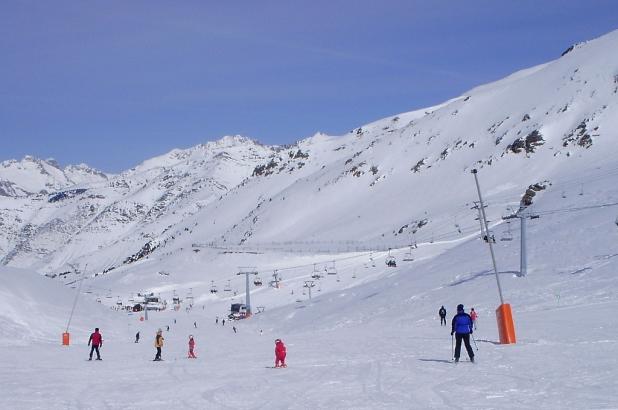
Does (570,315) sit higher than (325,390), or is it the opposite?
(570,315)

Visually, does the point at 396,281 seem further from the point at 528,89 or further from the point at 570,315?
the point at 528,89

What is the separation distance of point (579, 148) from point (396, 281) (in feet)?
305

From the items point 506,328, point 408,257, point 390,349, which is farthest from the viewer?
point 408,257

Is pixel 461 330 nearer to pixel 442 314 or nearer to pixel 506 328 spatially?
pixel 506 328

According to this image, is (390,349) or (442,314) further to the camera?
(442,314)

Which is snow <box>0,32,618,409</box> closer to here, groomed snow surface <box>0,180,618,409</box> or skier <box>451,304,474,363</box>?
groomed snow surface <box>0,180,618,409</box>

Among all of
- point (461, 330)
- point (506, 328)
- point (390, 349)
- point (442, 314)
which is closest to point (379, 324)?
point (442, 314)

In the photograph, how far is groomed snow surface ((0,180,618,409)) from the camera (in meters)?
15.2

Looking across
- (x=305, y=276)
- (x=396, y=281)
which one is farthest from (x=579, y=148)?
(x=396, y=281)

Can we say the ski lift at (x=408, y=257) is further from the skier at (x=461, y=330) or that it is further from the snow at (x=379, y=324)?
the skier at (x=461, y=330)

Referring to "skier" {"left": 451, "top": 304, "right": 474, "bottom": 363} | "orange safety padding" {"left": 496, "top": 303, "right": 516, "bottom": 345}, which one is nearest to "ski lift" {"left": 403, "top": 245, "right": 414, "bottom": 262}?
"orange safety padding" {"left": 496, "top": 303, "right": 516, "bottom": 345}

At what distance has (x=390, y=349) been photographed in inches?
1043

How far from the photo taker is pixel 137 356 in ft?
106

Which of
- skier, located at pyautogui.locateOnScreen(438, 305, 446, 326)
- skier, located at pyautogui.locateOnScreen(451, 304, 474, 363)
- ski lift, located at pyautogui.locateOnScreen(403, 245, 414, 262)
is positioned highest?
ski lift, located at pyautogui.locateOnScreen(403, 245, 414, 262)
